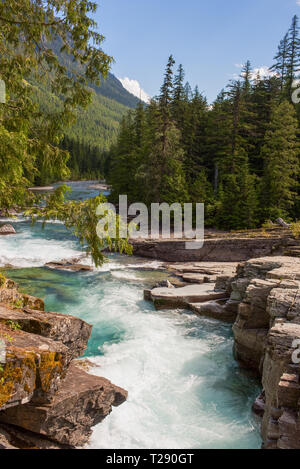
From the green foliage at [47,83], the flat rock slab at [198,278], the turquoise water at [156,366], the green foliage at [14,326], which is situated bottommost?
the turquoise water at [156,366]

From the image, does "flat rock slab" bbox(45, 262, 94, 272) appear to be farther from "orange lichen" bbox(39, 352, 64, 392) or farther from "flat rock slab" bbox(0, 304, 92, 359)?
"orange lichen" bbox(39, 352, 64, 392)

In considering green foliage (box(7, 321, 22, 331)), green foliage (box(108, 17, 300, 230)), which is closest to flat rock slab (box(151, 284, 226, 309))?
green foliage (box(7, 321, 22, 331))

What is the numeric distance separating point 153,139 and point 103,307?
23.2m

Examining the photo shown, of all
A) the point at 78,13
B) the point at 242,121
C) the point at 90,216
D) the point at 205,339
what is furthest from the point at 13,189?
the point at 242,121

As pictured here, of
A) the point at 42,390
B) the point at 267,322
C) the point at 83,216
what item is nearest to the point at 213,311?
the point at 267,322

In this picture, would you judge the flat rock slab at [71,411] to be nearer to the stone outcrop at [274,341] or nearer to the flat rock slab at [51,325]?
the flat rock slab at [51,325]

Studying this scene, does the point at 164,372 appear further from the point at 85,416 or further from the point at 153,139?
the point at 153,139

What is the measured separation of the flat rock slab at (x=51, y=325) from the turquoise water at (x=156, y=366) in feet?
6.35

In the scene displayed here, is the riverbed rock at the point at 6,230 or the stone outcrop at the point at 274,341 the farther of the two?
the riverbed rock at the point at 6,230

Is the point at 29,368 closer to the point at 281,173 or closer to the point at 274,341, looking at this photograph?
the point at 274,341

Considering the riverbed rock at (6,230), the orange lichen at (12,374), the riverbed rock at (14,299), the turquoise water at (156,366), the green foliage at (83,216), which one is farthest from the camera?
the riverbed rock at (6,230)

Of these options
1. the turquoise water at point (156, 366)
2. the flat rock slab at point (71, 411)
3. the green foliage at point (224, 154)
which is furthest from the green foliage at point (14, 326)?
the green foliage at point (224, 154)

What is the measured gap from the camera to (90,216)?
241 inches

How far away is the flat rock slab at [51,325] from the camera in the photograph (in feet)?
19.3
